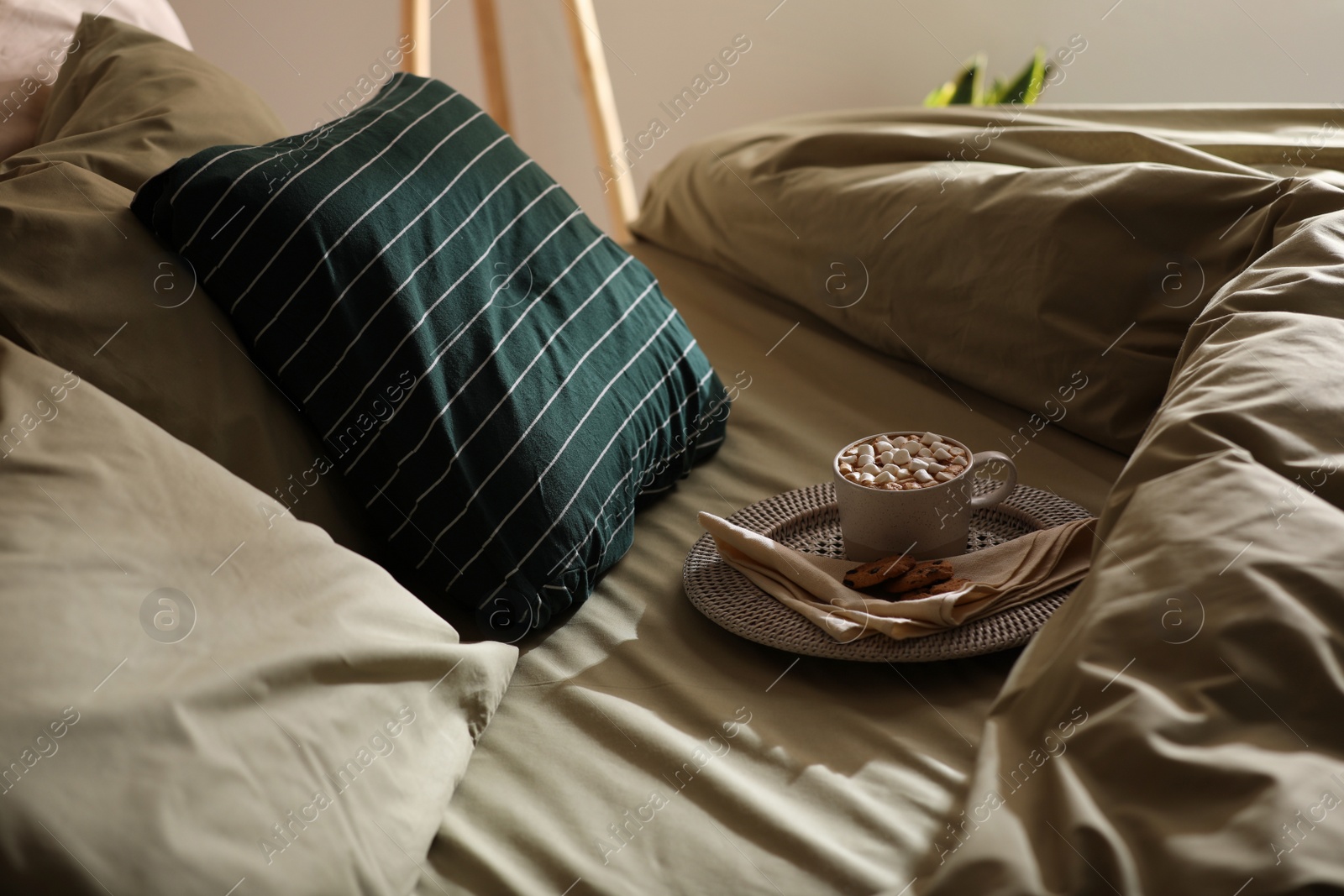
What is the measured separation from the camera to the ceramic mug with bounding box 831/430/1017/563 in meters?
0.80

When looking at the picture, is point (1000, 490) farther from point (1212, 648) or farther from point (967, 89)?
point (967, 89)

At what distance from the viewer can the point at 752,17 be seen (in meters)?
2.59

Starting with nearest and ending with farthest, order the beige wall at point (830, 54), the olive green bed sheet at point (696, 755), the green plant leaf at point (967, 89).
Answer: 1. the olive green bed sheet at point (696, 755)
2. the green plant leaf at point (967, 89)
3. the beige wall at point (830, 54)

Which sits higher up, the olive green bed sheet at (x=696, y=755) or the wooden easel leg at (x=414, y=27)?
the wooden easel leg at (x=414, y=27)

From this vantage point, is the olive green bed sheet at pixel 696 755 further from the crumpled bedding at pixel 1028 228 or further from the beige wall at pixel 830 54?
the beige wall at pixel 830 54

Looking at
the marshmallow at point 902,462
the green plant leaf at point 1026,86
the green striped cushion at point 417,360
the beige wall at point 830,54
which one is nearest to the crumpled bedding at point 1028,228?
the marshmallow at point 902,462

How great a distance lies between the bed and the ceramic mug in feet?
0.34

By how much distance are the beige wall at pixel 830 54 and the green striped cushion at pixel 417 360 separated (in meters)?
1.53

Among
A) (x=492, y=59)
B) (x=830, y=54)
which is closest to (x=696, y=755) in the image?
(x=492, y=59)

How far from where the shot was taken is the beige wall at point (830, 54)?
2363 mm

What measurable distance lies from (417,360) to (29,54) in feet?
2.22

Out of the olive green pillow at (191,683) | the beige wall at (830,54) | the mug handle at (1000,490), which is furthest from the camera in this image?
the beige wall at (830,54)

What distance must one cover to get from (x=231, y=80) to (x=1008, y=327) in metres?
0.86

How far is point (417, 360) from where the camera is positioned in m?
0.82
